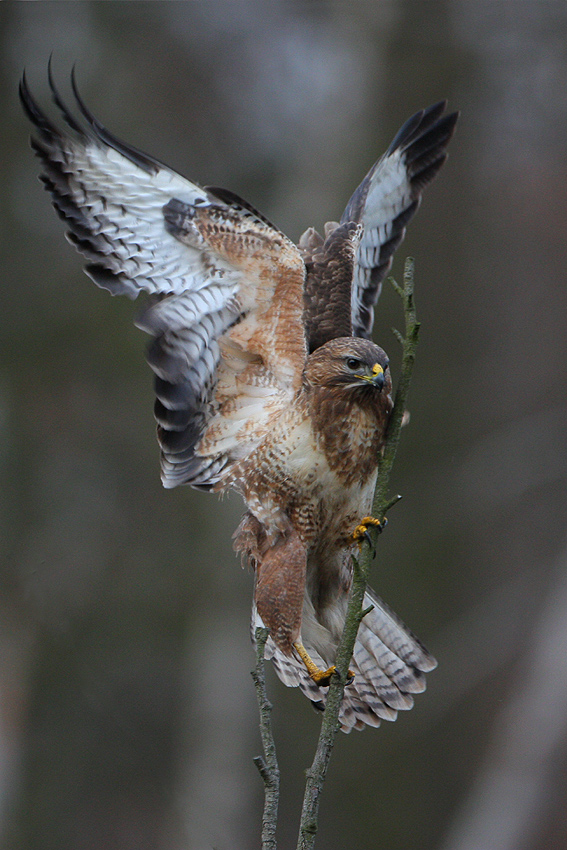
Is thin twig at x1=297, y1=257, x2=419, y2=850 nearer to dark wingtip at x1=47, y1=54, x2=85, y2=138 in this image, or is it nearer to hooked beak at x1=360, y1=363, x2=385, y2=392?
hooked beak at x1=360, y1=363, x2=385, y2=392

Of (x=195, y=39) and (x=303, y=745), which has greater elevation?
(x=195, y=39)

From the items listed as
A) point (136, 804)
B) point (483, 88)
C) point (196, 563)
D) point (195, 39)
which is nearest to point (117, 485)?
point (196, 563)

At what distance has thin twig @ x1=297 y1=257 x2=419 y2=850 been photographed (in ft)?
6.16

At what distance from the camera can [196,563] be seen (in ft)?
19.7

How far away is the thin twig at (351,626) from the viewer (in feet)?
6.16

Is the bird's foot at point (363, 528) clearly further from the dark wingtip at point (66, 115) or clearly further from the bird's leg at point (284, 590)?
the dark wingtip at point (66, 115)

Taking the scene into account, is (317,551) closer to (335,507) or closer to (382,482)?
(335,507)

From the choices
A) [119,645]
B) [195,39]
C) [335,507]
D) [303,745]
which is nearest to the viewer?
[335,507]

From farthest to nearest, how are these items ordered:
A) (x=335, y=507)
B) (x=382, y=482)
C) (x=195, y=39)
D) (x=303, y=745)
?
(x=195, y=39) → (x=303, y=745) → (x=335, y=507) → (x=382, y=482)

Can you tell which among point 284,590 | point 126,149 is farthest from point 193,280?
point 284,590

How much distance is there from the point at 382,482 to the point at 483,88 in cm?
476

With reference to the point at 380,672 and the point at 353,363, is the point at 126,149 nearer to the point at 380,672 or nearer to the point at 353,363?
the point at 353,363

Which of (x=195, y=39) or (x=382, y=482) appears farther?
(x=195, y=39)

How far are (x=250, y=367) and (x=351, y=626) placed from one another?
963mm
